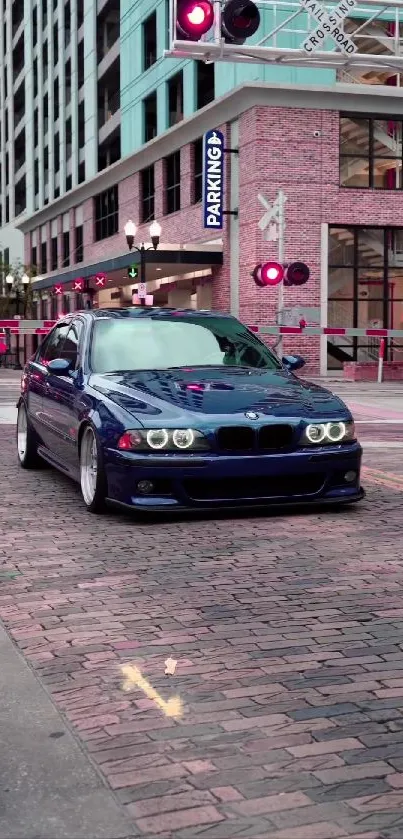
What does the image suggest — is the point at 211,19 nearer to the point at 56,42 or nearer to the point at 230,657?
the point at 230,657

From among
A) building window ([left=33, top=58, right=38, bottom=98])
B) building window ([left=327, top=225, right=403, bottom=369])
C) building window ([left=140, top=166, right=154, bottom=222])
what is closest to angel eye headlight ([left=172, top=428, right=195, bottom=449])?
building window ([left=327, top=225, right=403, bottom=369])

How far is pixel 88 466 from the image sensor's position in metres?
7.62

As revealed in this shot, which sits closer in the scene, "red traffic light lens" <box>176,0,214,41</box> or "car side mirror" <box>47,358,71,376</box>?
"car side mirror" <box>47,358,71,376</box>

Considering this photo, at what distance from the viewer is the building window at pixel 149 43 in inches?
1598

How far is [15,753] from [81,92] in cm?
5156

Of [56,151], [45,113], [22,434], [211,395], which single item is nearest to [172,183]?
[56,151]

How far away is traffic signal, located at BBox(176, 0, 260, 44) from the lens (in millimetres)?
12773

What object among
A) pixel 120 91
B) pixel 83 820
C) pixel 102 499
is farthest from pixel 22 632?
pixel 120 91

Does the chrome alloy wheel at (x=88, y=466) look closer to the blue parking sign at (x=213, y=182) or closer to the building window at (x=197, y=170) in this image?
the blue parking sign at (x=213, y=182)

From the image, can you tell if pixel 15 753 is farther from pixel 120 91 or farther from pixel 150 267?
pixel 120 91

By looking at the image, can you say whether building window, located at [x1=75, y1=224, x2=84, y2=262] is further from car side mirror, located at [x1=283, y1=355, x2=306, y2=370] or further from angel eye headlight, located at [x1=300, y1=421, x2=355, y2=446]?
angel eye headlight, located at [x1=300, y1=421, x2=355, y2=446]

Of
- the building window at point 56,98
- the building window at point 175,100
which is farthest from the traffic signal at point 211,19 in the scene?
the building window at point 56,98

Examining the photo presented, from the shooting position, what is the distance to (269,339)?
3191cm

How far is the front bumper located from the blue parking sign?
26613mm
